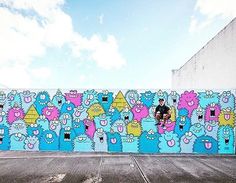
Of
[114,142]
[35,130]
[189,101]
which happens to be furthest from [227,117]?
[35,130]

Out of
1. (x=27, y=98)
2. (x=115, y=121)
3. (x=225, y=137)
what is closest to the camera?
(x=225, y=137)

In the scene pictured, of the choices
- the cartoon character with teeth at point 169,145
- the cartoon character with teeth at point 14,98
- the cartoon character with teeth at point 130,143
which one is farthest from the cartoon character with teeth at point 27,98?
the cartoon character with teeth at point 169,145

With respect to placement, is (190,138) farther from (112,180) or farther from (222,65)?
(112,180)

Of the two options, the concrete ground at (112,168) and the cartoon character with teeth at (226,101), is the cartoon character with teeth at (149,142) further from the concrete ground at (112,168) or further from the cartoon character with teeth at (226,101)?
the cartoon character with teeth at (226,101)

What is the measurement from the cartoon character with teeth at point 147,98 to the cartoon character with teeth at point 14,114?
453 cm

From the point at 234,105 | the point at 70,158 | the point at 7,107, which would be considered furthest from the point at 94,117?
the point at 234,105

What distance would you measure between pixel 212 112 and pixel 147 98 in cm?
246

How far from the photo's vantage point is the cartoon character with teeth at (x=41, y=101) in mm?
8281

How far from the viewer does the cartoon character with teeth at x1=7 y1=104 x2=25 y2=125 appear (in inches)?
326

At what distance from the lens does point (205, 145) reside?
8.16m

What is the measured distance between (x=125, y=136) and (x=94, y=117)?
1353 millimetres

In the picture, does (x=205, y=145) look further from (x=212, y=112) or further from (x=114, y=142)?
(x=114, y=142)

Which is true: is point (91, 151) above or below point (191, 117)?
below

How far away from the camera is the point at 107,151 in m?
8.15
